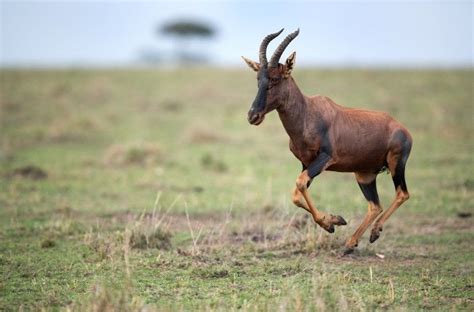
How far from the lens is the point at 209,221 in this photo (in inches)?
432

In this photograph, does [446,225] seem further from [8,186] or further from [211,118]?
[211,118]

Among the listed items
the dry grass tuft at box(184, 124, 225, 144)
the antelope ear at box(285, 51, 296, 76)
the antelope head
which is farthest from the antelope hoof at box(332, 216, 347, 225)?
the dry grass tuft at box(184, 124, 225, 144)

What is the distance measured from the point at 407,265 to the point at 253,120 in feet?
9.22

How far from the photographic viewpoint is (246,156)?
18.8 m

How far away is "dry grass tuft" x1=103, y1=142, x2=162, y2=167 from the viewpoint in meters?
17.4

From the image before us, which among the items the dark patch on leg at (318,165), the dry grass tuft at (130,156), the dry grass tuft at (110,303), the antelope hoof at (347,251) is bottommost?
the dry grass tuft at (110,303)

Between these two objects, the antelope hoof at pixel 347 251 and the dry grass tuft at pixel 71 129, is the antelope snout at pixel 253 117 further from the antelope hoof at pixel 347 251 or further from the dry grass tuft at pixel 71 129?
the dry grass tuft at pixel 71 129

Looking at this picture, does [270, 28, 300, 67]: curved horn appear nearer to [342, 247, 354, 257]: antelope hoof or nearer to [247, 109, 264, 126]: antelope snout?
[247, 109, 264, 126]: antelope snout

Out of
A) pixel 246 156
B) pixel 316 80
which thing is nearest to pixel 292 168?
pixel 246 156

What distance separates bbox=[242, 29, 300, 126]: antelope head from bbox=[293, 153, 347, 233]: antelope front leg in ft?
2.72

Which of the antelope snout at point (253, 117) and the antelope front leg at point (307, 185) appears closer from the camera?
the antelope snout at point (253, 117)

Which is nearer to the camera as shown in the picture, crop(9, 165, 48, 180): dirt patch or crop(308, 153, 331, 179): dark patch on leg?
crop(308, 153, 331, 179): dark patch on leg

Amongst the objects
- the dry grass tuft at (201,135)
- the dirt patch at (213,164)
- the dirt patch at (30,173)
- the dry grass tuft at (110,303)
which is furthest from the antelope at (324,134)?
the dry grass tuft at (201,135)

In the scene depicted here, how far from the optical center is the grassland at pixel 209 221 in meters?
7.32
